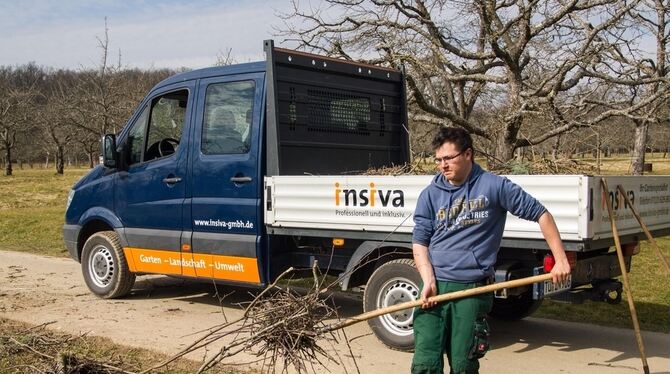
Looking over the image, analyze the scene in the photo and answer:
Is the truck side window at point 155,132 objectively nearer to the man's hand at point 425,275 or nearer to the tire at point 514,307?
the tire at point 514,307

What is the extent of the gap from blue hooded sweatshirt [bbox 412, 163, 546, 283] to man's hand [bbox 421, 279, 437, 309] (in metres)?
0.09

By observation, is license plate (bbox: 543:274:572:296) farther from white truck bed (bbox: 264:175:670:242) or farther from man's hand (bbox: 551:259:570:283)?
man's hand (bbox: 551:259:570:283)

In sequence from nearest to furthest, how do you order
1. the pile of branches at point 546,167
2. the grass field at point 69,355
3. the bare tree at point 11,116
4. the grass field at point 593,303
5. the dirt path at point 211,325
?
1. the grass field at point 69,355
2. the dirt path at point 211,325
3. the pile of branches at point 546,167
4. the grass field at point 593,303
5. the bare tree at point 11,116

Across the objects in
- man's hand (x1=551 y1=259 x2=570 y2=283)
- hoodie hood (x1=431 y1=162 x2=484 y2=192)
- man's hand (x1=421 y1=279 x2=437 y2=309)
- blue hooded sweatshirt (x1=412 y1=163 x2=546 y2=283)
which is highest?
hoodie hood (x1=431 y1=162 x2=484 y2=192)

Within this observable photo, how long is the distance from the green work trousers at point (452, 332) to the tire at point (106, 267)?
204 inches

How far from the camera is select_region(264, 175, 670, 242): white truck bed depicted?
516 cm

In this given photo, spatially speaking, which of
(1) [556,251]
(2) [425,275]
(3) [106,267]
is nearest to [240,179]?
(3) [106,267]

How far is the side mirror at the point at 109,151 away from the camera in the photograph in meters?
8.11

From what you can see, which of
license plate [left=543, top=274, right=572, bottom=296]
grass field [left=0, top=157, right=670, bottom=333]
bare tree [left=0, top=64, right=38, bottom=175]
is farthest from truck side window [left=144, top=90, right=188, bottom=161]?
bare tree [left=0, top=64, right=38, bottom=175]

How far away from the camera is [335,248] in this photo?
22.6ft

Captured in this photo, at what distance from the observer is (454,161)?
3.91 m

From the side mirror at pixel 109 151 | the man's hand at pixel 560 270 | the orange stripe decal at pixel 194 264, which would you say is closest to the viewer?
the man's hand at pixel 560 270

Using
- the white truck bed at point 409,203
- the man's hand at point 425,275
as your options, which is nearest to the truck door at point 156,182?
the white truck bed at point 409,203

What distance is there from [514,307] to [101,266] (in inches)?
186
